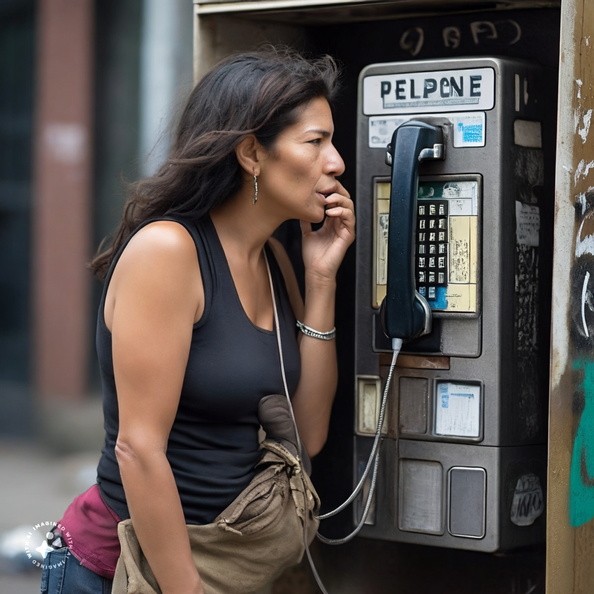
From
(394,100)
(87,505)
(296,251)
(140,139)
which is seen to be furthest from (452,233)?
(140,139)

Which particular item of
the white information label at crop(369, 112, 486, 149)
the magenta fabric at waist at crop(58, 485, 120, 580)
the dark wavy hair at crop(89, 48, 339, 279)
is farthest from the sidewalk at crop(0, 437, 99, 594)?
the white information label at crop(369, 112, 486, 149)

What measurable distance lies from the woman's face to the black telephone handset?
0.71ft

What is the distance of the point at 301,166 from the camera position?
2.31 metres

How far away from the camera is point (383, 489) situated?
106 inches

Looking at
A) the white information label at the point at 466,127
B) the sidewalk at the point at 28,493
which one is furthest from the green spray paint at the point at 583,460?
the sidewalk at the point at 28,493

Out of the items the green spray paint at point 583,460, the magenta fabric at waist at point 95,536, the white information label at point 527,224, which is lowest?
the magenta fabric at waist at point 95,536

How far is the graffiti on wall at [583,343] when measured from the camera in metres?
2.37

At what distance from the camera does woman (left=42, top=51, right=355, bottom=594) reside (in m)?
2.07

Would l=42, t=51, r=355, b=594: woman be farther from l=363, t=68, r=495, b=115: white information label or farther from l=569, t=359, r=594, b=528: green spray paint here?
l=569, t=359, r=594, b=528: green spray paint

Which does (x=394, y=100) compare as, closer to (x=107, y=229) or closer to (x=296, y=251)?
(x=296, y=251)

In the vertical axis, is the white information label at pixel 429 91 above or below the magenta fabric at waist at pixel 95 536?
above

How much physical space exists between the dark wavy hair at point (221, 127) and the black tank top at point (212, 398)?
0.26 ft

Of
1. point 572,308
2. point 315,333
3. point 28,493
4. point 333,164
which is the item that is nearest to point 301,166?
point 333,164

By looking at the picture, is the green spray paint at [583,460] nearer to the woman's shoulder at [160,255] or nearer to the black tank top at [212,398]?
the black tank top at [212,398]
